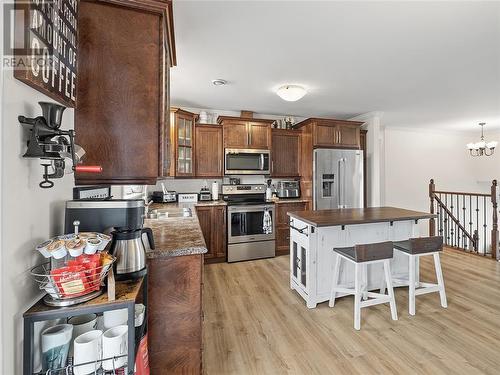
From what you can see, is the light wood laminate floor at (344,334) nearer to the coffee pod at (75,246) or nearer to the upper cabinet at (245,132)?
the coffee pod at (75,246)

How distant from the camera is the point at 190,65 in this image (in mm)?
2711

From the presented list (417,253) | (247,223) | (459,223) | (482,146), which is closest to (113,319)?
(417,253)

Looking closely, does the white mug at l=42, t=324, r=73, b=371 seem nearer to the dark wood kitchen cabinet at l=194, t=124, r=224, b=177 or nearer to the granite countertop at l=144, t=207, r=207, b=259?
the granite countertop at l=144, t=207, r=207, b=259

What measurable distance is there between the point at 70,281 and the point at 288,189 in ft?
12.7

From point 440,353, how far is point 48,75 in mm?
2810

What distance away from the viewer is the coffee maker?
45.0 inches

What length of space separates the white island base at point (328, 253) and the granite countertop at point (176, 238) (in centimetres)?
112

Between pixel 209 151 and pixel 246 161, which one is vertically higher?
pixel 209 151

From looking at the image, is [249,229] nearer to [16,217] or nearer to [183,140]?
[183,140]

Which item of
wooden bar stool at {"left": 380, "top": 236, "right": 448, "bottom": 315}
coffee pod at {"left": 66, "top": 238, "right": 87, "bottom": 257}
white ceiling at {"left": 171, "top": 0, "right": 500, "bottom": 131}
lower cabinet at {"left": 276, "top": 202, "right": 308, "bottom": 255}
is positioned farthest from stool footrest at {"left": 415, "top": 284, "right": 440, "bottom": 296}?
coffee pod at {"left": 66, "top": 238, "right": 87, "bottom": 257}

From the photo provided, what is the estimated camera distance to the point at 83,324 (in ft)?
3.49

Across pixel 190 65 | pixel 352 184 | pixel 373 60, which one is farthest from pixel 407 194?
pixel 190 65

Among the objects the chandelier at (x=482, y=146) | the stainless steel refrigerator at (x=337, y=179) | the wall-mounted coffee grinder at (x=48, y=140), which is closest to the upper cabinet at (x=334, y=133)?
the stainless steel refrigerator at (x=337, y=179)

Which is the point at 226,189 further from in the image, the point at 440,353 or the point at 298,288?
the point at 440,353
